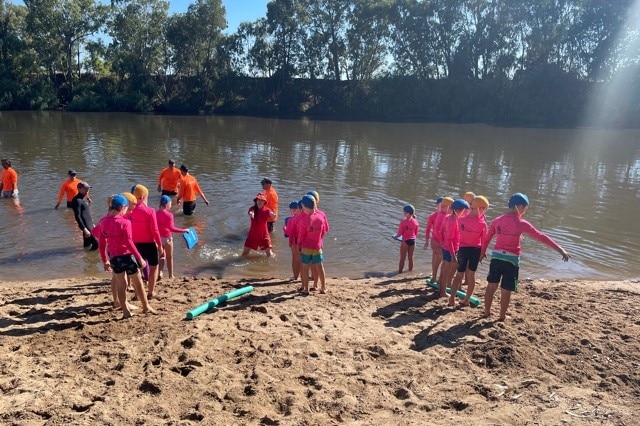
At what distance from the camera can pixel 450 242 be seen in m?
8.14

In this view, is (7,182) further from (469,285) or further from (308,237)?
(469,285)

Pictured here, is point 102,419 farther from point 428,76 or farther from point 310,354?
point 428,76

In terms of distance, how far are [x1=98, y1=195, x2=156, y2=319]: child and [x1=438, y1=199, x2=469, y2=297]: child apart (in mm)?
4592

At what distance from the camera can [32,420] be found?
15.2 feet

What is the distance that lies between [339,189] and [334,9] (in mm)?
48952

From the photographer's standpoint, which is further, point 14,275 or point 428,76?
point 428,76

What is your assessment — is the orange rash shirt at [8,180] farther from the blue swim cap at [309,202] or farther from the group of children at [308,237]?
the blue swim cap at [309,202]

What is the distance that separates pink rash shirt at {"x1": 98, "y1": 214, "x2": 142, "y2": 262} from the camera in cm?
674

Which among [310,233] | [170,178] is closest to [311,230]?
[310,233]

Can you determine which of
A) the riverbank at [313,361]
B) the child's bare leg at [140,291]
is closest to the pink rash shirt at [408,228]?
the riverbank at [313,361]

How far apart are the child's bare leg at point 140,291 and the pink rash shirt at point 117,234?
0.30m

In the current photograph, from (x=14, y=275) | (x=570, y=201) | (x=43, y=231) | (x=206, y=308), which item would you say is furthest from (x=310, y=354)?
(x=570, y=201)

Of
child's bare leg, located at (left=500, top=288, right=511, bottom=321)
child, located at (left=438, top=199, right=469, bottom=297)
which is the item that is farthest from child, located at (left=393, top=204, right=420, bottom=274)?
child's bare leg, located at (left=500, top=288, right=511, bottom=321)

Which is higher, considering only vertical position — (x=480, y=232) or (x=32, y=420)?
(x=480, y=232)
